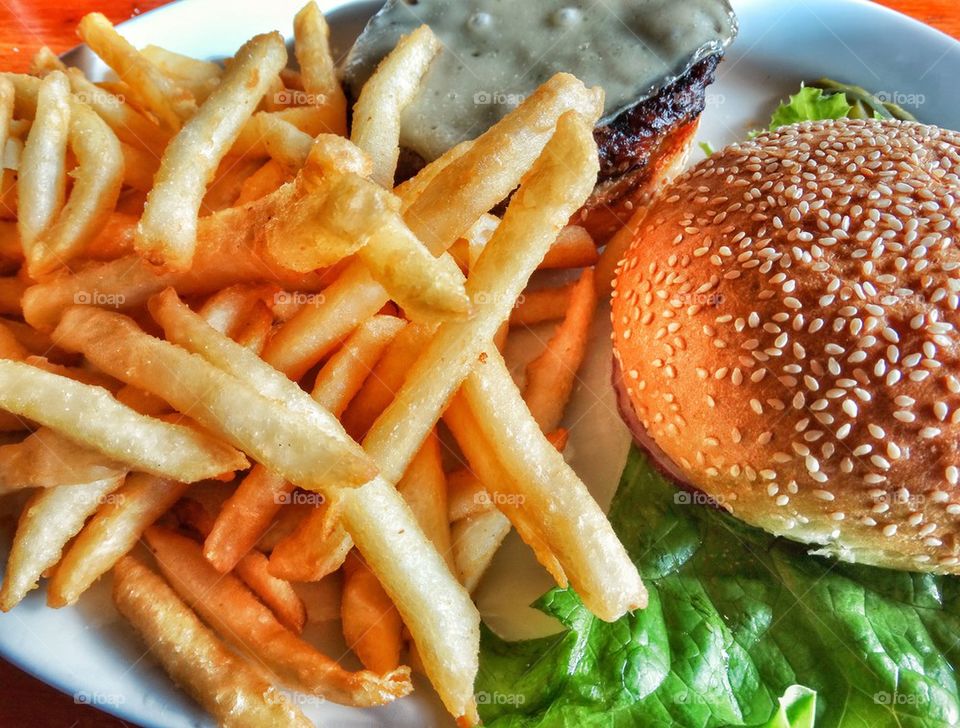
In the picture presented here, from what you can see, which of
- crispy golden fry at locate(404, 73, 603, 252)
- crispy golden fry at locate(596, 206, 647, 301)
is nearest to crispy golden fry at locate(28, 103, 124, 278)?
crispy golden fry at locate(404, 73, 603, 252)

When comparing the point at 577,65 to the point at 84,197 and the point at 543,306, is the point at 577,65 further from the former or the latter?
the point at 84,197

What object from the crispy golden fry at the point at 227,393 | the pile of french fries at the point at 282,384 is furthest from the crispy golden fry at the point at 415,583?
the crispy golden fry at the point at 227,393

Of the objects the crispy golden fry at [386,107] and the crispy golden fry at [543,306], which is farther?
the crispy golden fry at [543,306]

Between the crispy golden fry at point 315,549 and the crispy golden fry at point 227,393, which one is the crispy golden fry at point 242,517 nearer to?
the crispy golden fry at point 315,549

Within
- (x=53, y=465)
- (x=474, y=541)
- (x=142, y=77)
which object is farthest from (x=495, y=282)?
(x=142, y=77)

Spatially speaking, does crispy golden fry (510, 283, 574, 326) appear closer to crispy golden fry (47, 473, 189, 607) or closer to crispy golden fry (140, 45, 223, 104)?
crispy golden fry (47, 473, 189, 607)

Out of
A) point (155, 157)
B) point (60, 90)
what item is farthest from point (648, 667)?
point (60, 90)
